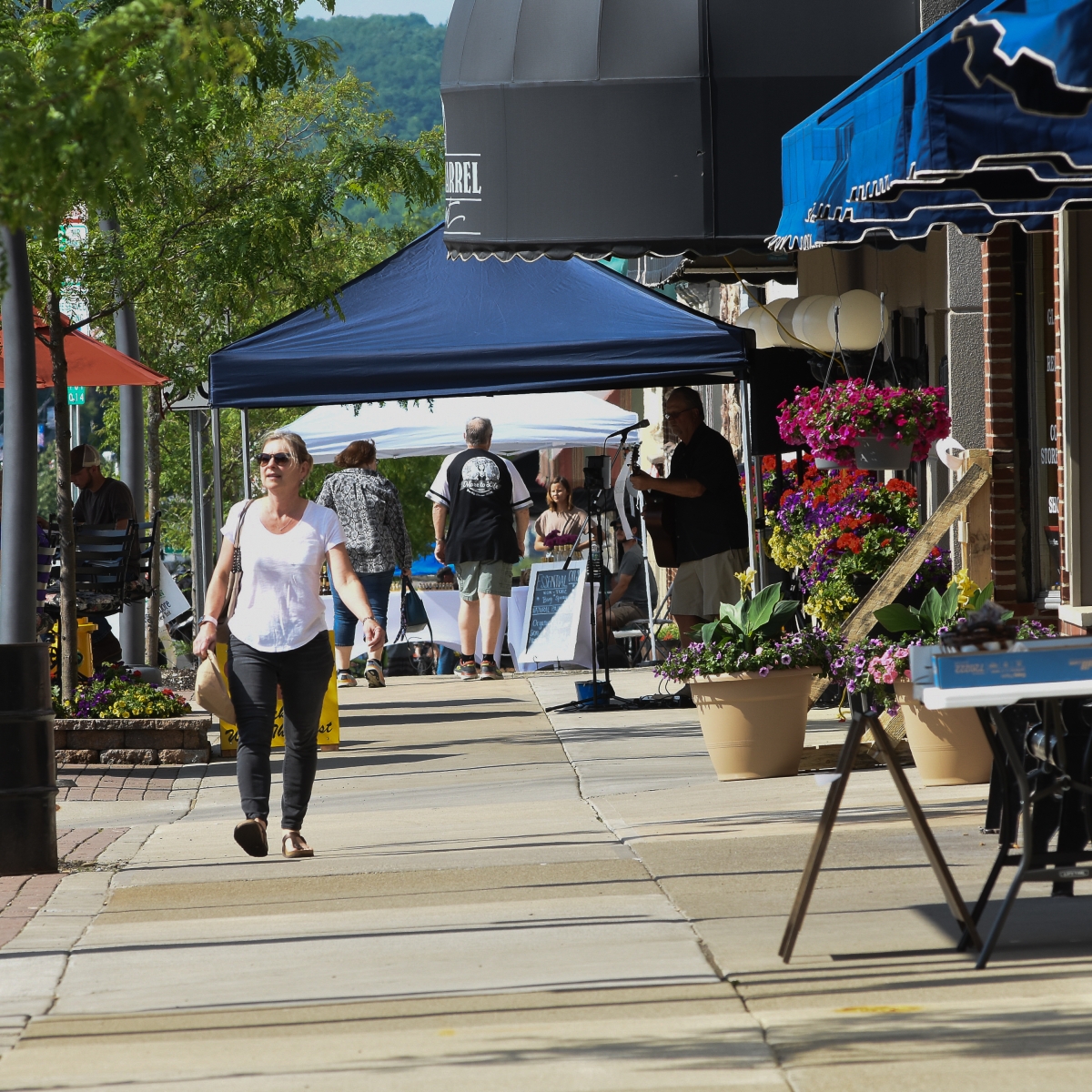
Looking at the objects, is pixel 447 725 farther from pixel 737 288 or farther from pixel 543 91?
pixel 737 288

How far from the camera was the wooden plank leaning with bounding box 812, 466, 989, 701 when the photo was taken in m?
8.97

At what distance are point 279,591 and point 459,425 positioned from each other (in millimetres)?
11316

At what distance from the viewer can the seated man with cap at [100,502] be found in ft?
46.0

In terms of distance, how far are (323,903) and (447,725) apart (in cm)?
569

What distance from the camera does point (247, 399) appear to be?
1055cm

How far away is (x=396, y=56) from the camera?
140 metres

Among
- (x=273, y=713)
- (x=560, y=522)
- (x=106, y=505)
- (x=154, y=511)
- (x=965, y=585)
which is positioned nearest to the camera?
(x=273, y=713)

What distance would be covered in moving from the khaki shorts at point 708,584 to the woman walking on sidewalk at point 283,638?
4.35 metres

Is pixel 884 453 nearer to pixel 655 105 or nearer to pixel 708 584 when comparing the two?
pixel 708 584

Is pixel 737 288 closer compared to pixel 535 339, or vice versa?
pixel 535 339

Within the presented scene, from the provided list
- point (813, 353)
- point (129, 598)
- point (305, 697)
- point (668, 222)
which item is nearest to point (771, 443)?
point (813, 353)

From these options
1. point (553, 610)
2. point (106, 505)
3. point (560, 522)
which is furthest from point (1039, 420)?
point (560, 522)

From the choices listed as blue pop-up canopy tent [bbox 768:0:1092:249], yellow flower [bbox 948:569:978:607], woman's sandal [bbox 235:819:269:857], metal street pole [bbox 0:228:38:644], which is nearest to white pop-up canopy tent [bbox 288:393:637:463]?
metal street pole [bbox 0:228:38:644]

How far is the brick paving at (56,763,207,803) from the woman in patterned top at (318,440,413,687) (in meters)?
4.14
